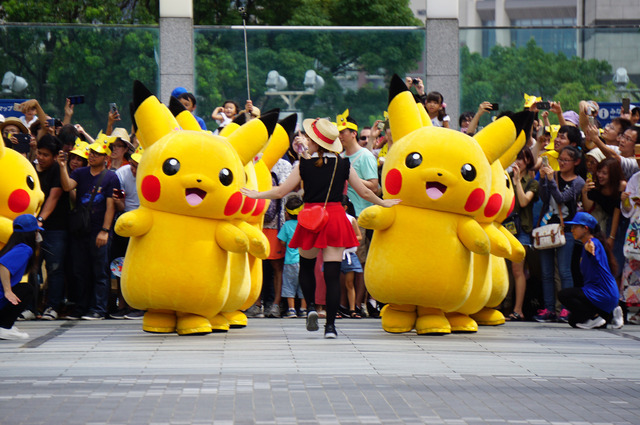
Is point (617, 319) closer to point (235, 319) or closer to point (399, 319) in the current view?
point (399, 319)

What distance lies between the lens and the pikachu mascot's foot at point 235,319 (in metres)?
11.8

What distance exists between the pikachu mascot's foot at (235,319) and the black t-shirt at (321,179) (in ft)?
5.61

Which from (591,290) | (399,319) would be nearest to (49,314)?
(399,319)

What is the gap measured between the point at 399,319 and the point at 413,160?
1673mm

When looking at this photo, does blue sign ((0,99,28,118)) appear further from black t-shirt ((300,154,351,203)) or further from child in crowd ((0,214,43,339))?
black t-shirt ((300,154,351,203))

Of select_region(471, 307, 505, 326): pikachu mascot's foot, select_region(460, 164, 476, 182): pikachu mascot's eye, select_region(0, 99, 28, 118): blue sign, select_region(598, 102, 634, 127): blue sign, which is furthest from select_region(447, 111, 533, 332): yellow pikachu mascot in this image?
select_region(0, 99, 28, 118): blue sign

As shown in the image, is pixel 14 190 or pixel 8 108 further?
pixel 8 108

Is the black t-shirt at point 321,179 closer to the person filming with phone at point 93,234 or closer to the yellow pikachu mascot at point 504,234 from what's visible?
the yellow pikachu mascot at point 504,234

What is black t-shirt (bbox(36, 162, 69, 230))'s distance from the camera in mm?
13227

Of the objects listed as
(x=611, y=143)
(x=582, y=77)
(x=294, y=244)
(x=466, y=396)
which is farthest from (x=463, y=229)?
(x=582, y=77)

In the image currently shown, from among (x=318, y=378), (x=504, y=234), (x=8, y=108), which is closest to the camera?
(x=318, y=378)

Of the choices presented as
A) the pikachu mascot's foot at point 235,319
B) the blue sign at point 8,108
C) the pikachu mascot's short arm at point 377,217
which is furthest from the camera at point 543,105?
the blue sign at point 8,108

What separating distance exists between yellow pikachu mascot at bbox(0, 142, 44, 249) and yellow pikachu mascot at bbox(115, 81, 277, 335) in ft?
4.83

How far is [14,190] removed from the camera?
11.4m
